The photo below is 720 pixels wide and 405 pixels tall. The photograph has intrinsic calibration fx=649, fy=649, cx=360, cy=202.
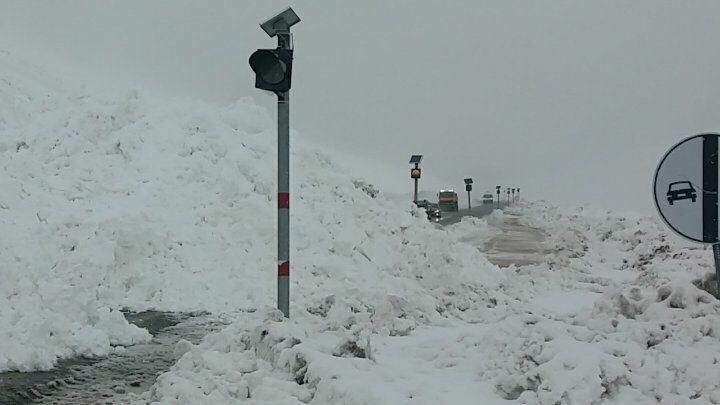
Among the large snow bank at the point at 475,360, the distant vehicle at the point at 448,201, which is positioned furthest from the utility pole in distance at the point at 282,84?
the distant vehicle at the point at 448,201

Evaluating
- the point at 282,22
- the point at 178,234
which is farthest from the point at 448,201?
the point at 282,22

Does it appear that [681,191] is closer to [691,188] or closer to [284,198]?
[691,188]

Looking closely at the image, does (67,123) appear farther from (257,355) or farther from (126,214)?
(257,355)

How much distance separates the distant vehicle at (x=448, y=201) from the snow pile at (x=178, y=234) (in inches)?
1865

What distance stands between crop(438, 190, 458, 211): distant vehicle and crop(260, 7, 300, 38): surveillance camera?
5682cm

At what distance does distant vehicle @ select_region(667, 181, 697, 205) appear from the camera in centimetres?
420

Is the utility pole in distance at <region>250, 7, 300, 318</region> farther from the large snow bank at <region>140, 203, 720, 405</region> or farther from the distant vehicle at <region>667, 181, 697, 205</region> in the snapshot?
the distant vehicle at <region>667, 181, 697, 205</region>

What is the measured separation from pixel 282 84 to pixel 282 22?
765 millimetres

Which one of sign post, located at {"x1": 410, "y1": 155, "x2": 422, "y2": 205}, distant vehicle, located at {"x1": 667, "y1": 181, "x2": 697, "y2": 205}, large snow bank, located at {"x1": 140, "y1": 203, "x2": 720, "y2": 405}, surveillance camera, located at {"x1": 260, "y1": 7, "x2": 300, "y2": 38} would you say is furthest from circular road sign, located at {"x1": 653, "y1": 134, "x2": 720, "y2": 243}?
sign post, located at {"x1": 410, "y1": 155, "x2": 422, "y2": 205}

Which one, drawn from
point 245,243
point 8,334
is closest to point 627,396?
point 8,334

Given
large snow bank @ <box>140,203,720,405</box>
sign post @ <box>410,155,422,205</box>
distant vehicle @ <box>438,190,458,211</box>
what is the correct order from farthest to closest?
distant vehicle @ <box>438,190,458,211</box> < sign post @ <box>410,155,422,205</box> < large snow bank @ <box>140,203,720,405</box>

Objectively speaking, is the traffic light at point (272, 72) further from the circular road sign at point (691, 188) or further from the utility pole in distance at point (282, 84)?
the circular road sign at point (691, 188)

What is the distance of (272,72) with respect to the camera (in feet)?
22.0

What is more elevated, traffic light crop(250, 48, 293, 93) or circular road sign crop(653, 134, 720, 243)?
traffic light crop(250, 48, 293, 93)
